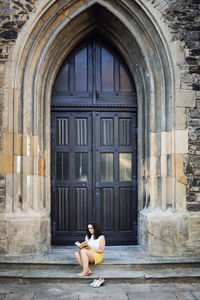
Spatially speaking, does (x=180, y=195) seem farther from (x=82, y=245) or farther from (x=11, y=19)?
(x=11, y=19)

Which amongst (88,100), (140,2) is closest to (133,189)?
(88,100)

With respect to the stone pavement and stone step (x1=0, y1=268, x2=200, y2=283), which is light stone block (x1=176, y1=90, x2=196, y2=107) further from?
the stone pavement

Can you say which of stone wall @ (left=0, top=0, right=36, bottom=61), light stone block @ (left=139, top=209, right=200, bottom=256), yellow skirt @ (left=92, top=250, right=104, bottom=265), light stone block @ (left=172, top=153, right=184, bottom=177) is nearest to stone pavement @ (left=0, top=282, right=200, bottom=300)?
yellow skirt @ (left=92, top=250, right=104, bottom=265)

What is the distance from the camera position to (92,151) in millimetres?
6379

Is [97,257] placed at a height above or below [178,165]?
below

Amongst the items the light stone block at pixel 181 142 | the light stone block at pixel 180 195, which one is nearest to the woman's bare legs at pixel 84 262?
the light stone block at pixel 180 195

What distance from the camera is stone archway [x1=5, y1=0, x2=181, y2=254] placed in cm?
560

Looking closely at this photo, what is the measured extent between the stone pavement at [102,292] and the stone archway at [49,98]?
924mm

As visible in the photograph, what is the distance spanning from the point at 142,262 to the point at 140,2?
4.11 m

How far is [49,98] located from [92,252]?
275 centimetres

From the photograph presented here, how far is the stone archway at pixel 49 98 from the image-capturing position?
5598mm

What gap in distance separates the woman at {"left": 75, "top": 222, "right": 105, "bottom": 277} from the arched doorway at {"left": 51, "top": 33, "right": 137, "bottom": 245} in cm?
117

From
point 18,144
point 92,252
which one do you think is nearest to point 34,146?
point 18,144

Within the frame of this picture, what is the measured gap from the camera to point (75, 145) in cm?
638
